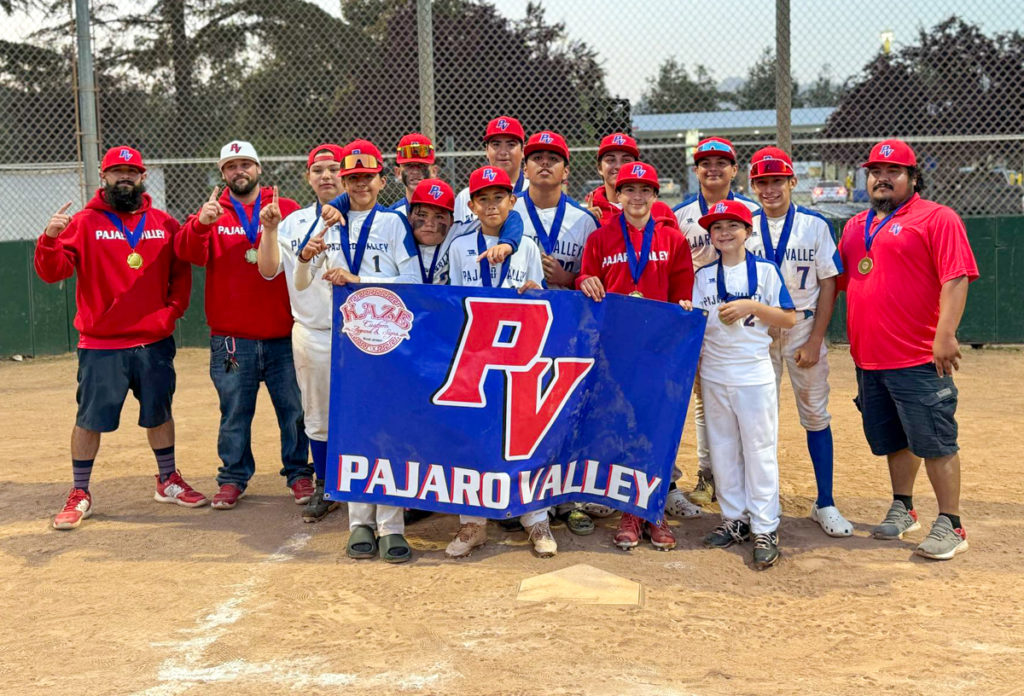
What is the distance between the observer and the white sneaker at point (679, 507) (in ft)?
18.7

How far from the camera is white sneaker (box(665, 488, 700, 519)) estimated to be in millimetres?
5699

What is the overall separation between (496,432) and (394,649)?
4.50 ft

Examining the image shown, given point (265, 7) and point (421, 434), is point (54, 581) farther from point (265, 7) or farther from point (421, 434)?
point (265, 7)

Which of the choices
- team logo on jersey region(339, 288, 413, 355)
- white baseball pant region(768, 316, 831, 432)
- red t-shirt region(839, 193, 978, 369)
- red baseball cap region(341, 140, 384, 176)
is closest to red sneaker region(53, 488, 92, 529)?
team logo on jersey region(339, 288, 413, 355)

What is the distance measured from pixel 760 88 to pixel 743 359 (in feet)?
20.9

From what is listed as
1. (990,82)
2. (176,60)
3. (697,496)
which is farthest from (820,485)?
(176,60)

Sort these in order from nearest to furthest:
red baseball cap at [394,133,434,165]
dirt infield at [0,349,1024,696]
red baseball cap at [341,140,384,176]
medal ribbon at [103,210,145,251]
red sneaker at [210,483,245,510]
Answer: dirt infield at [0,349,1024,696] < red baseball cap at [341,140,384,176] < medal ribbon at [103,210,145,251] < red sneaker at [210,483,245,510] < red baseball cap at [394,133,434,165]

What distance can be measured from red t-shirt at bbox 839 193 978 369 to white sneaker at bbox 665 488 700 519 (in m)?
1.36

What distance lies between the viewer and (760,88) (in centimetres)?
1040

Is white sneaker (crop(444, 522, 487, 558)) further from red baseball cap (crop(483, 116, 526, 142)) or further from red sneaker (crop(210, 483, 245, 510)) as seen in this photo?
red baseball cap (crop(483, 116, 526, 142))

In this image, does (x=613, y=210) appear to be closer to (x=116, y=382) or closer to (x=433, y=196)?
(x=433, y=196)

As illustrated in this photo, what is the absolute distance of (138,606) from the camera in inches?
174

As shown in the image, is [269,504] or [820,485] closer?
[820,485]

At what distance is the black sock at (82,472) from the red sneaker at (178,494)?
0.46m
